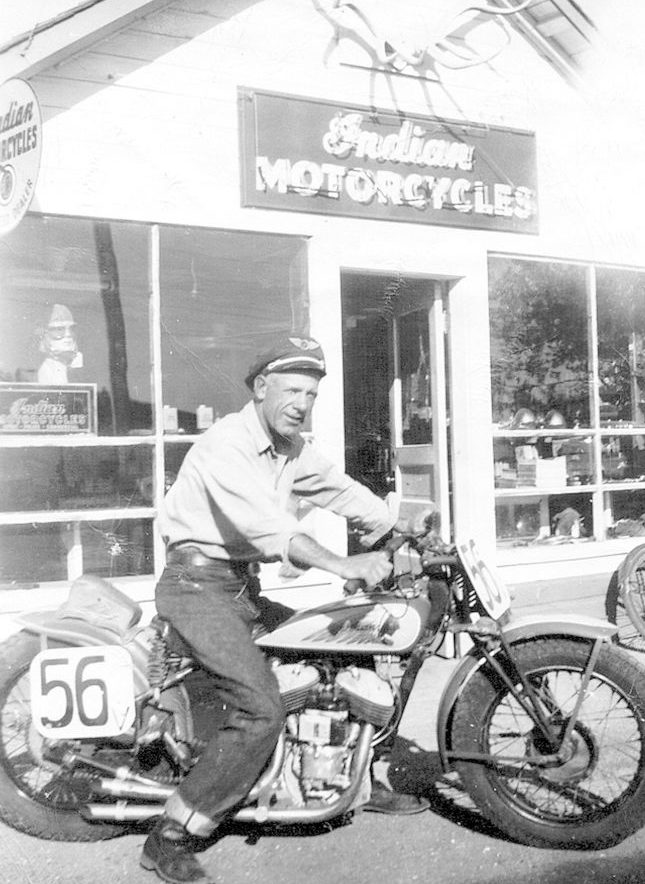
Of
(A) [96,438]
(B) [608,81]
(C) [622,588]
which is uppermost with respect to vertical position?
(B) [608,81]

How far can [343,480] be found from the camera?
3.78m

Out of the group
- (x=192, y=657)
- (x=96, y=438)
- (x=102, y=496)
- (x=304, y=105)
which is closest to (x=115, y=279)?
(x=96, y=438)

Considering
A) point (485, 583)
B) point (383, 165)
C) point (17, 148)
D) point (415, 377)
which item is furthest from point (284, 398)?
point (415, 377)

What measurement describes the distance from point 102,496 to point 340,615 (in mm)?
2469

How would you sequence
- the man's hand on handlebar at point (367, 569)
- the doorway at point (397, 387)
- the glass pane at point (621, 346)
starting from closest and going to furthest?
1. the man's hand on handlebar at point (367, 569)
2. the doorway at point (397, 387)
3. the glass pane at point (621, 346)

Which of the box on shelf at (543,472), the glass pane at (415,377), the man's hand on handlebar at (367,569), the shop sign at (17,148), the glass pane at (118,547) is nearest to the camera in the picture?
the man's hand on handlebar at (367,569)

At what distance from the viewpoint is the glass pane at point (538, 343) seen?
666 cm

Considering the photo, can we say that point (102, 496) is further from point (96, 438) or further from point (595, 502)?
point (595, 502)

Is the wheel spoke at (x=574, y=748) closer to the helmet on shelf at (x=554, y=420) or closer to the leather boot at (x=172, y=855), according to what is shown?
the leather boot at (x=172, y=855)

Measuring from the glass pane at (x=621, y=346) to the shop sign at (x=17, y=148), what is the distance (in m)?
4.49

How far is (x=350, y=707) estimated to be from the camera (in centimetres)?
321

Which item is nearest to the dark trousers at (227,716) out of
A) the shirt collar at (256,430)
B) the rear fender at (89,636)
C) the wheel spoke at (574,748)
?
the rear fender at (89,636)

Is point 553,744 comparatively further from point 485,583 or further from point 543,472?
point 543,472

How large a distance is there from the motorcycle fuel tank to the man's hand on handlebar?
0.23m
